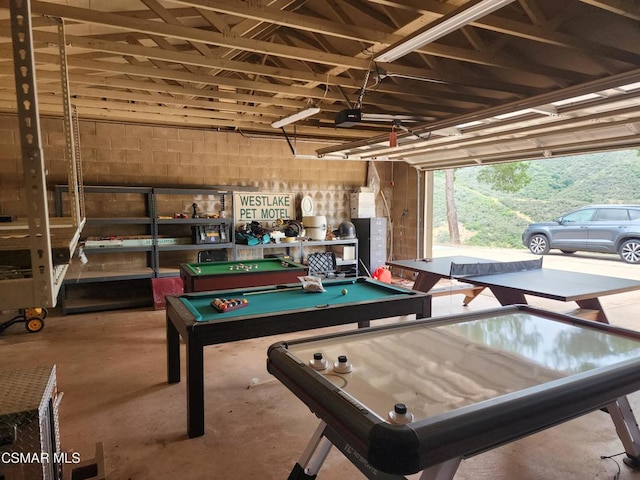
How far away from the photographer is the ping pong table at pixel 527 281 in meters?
3.67

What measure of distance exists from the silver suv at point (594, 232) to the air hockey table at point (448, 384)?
310 inches

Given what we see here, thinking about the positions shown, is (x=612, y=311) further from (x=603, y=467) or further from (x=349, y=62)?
(x=349, y=62)

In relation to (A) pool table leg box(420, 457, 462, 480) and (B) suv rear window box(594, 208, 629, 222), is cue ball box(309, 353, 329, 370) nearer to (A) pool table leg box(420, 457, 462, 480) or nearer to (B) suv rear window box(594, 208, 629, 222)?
(A) pool table leg box(420, 457, 462, 480)

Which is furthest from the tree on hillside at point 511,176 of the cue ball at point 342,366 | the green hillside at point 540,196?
the cue ball at point 342,366

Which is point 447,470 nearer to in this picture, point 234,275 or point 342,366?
point 342,366

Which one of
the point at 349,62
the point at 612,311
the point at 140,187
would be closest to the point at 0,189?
the point at 140,187

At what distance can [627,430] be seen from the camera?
2.30 metres

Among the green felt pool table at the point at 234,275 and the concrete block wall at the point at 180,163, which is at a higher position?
the concrete block wall at the point at 180,163

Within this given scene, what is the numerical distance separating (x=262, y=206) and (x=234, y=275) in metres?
2.90

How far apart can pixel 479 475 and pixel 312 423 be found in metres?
1.10

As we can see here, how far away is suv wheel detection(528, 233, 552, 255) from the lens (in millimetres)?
10148

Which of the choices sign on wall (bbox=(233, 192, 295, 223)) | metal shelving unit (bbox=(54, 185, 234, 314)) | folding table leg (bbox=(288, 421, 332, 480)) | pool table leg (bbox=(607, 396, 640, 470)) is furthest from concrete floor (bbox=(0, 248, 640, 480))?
sign on wall (bbox=(233, 192, 295, 223))

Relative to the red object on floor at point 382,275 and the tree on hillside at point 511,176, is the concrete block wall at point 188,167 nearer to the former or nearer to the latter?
the red object on floor at point 382,275

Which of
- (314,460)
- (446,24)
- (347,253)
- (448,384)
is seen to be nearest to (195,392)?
(314,460)
